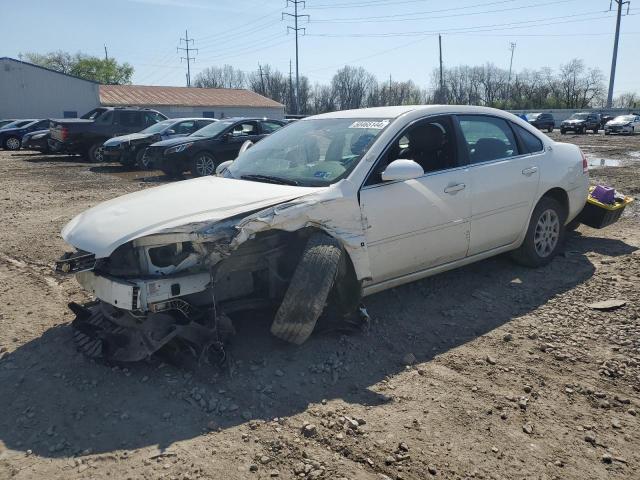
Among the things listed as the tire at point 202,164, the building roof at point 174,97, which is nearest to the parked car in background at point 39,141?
the tire at point 202,164

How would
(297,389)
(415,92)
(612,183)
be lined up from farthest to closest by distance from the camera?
(415,92), (612,183), (297,389)

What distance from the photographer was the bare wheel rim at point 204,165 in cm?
1302

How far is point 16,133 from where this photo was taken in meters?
25.6

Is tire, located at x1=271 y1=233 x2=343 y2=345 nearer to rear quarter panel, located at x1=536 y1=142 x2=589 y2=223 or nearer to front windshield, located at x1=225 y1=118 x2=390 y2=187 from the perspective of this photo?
front windshield, located at x1=225 y1=118 x2=390 y2=187

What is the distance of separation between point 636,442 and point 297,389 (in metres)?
1.85

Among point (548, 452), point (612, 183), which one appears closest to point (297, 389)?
point (548, 452)

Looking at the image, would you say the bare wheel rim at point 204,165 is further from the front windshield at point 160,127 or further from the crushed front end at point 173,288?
the crushed front end at point 173,288

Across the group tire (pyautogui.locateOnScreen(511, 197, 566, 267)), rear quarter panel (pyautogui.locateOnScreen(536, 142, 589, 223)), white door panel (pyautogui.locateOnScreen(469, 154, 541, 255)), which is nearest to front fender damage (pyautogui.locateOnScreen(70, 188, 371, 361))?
white door panel (pyautogui.locateOnScreen(469, 154, 541, 255))

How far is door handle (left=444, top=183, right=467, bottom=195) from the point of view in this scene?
14.5ft

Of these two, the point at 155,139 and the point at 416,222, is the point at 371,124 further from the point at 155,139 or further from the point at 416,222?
the point at 155,139

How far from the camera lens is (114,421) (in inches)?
118

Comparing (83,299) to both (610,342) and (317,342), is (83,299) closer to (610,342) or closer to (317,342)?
(317,342)

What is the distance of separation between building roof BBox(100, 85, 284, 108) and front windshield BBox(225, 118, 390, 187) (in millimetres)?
43167

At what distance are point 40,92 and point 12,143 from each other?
1503 centimetres
